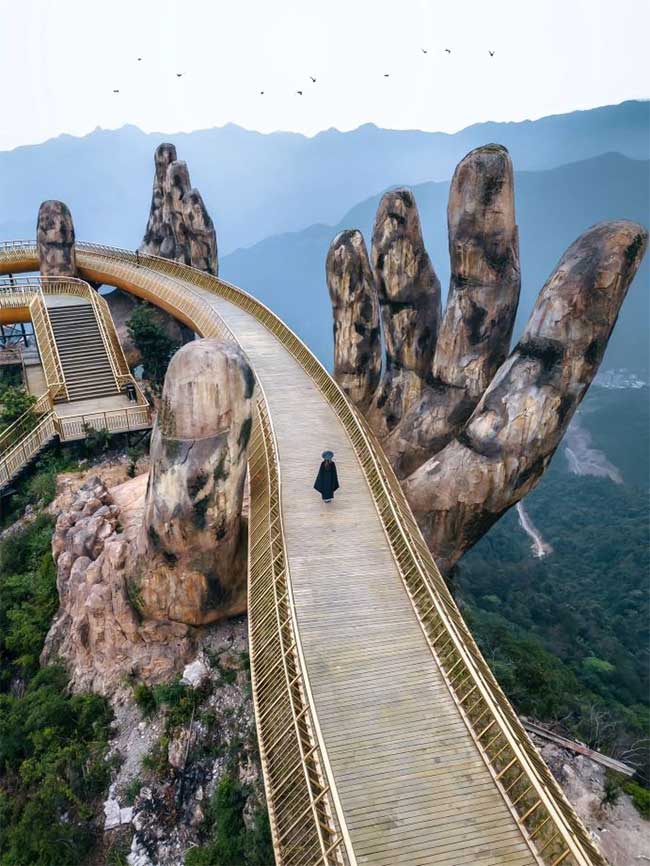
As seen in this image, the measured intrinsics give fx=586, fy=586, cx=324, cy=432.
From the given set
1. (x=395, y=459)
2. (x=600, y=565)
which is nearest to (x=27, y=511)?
(x=395, y=459)

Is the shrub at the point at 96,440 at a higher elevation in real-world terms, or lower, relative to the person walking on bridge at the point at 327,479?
lower

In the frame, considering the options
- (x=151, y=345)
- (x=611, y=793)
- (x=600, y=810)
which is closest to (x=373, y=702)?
(x=600, y=810)

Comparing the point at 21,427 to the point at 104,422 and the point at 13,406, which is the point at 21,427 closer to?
the point at 13,406

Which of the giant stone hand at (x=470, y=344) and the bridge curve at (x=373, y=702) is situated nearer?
the bridge curve at (x=373, y=702)

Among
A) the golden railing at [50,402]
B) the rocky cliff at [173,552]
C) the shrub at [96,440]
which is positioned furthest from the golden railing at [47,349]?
the rocky cliff at [173,552]

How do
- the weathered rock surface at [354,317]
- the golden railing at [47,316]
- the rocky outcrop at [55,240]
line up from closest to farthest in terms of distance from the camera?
the weathered rock surface at [354,317]
the golden railing at [47,316]
the rocky outcrop at [55,240]

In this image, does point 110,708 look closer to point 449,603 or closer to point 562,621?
point 449,603

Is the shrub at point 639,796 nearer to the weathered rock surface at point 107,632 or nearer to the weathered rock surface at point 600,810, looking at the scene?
the weathered rock surface at point 600,810
